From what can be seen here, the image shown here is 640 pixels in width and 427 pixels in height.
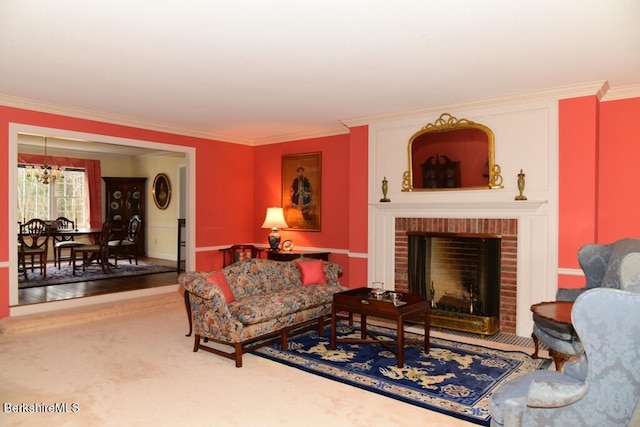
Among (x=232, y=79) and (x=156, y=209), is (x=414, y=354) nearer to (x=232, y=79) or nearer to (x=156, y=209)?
(x=232, y=79)

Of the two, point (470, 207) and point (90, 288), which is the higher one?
point (470, 207)

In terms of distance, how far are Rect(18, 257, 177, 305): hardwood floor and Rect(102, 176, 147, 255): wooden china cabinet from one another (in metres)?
3.19

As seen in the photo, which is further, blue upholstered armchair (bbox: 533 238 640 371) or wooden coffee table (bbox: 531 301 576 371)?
blue upholstered armchair (bbox: 533 238 640 371)

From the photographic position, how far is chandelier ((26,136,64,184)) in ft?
27.6

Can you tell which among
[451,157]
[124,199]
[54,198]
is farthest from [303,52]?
[54,198]

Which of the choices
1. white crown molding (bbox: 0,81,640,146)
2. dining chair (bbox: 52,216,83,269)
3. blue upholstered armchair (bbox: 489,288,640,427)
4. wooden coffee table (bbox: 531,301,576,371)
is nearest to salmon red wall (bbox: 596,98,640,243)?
white crown molding (bbox: 0,81,640,146)

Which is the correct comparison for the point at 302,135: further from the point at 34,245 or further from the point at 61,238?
the point at 61,238

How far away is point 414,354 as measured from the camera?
4.21 meters

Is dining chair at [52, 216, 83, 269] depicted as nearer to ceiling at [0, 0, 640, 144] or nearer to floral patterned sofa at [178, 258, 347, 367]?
Answer: ceiling at [0, 0, 640, 144]

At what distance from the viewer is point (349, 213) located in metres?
6.46

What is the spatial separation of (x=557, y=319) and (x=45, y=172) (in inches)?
343

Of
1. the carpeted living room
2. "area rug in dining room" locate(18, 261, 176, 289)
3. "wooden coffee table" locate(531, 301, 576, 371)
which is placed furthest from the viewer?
"area rug in dining room" locate(18, 261, 176, 289)

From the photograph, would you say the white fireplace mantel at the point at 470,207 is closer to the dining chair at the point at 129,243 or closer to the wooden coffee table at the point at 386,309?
the wooden coffee table at the point at 386,309

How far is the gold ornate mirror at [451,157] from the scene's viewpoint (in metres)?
5.07
